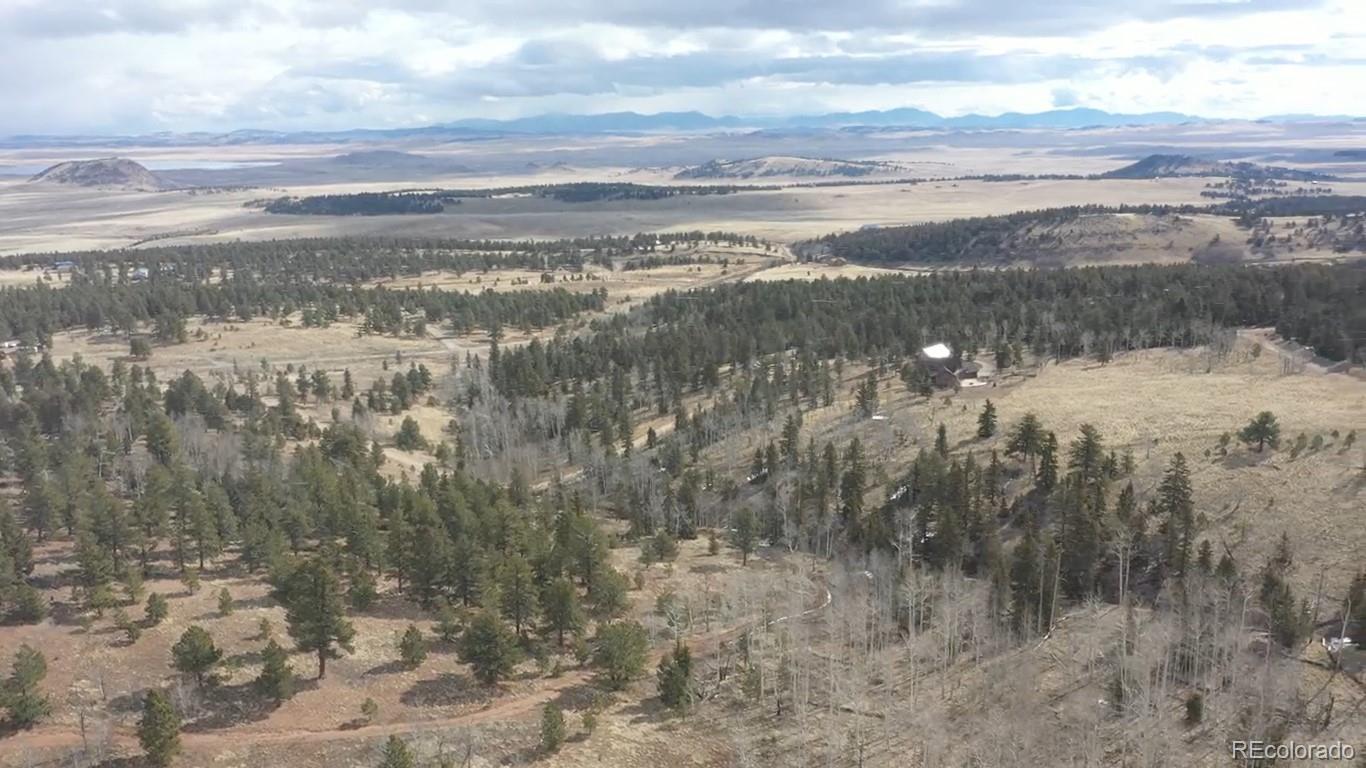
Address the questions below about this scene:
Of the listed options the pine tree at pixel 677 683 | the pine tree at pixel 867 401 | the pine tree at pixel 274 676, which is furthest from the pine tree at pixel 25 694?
the pine tree at pixel 867 401

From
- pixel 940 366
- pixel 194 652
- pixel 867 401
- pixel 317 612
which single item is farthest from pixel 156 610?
pixel 940 366

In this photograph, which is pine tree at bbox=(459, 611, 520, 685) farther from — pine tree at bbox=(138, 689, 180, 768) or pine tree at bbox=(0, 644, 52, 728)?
pine tree at bbox=(0, 644, 52, 728)

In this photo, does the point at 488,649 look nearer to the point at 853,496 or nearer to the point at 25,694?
the point at 25,694

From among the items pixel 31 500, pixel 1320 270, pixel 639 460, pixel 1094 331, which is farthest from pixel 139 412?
pixel 1320 270

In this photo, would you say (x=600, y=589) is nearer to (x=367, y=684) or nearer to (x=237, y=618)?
(x=367, y=684)

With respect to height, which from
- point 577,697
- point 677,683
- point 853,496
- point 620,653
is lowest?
point 577,697
